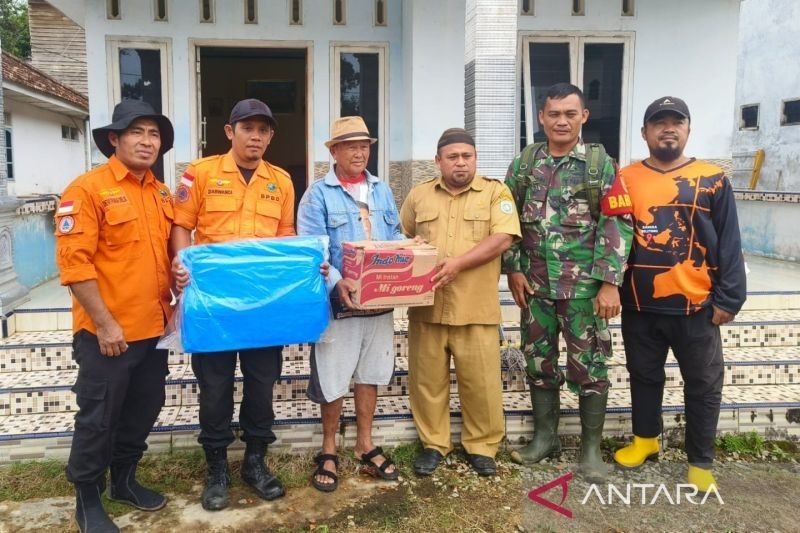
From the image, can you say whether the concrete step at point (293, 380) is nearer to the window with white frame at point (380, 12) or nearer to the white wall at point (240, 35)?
Result: the white wall at point (240, 35)

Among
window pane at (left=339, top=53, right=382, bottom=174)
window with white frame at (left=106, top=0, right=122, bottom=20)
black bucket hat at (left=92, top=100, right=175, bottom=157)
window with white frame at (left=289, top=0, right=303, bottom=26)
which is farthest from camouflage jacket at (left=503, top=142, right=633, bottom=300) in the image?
window with white frame at (left=106, top=0, right=122, bottom=20)

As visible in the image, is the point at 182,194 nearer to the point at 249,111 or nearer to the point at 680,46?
the point at 249,111

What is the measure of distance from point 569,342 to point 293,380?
1.74m

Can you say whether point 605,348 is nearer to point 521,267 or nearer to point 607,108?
point 521,267

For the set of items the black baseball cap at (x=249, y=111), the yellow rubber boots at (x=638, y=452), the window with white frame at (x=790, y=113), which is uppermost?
the window with white frame at (x=790, y=113)

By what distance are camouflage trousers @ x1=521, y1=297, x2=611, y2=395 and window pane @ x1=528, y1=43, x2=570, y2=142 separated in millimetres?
3674

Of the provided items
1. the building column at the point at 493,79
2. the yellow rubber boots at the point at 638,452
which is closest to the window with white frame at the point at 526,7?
the building column at the point at 493,79

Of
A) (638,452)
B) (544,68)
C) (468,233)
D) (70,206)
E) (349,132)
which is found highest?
(544,68)

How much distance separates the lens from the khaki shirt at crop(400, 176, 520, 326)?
3217 mm

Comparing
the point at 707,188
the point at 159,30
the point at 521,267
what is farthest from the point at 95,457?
the point at 159,30

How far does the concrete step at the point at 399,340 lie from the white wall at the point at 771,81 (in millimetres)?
8761

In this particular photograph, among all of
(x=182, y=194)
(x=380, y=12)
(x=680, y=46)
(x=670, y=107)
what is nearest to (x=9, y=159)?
(x=380, y=12)

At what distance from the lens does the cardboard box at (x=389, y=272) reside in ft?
9.43

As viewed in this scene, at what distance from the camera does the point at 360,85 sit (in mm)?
6633
